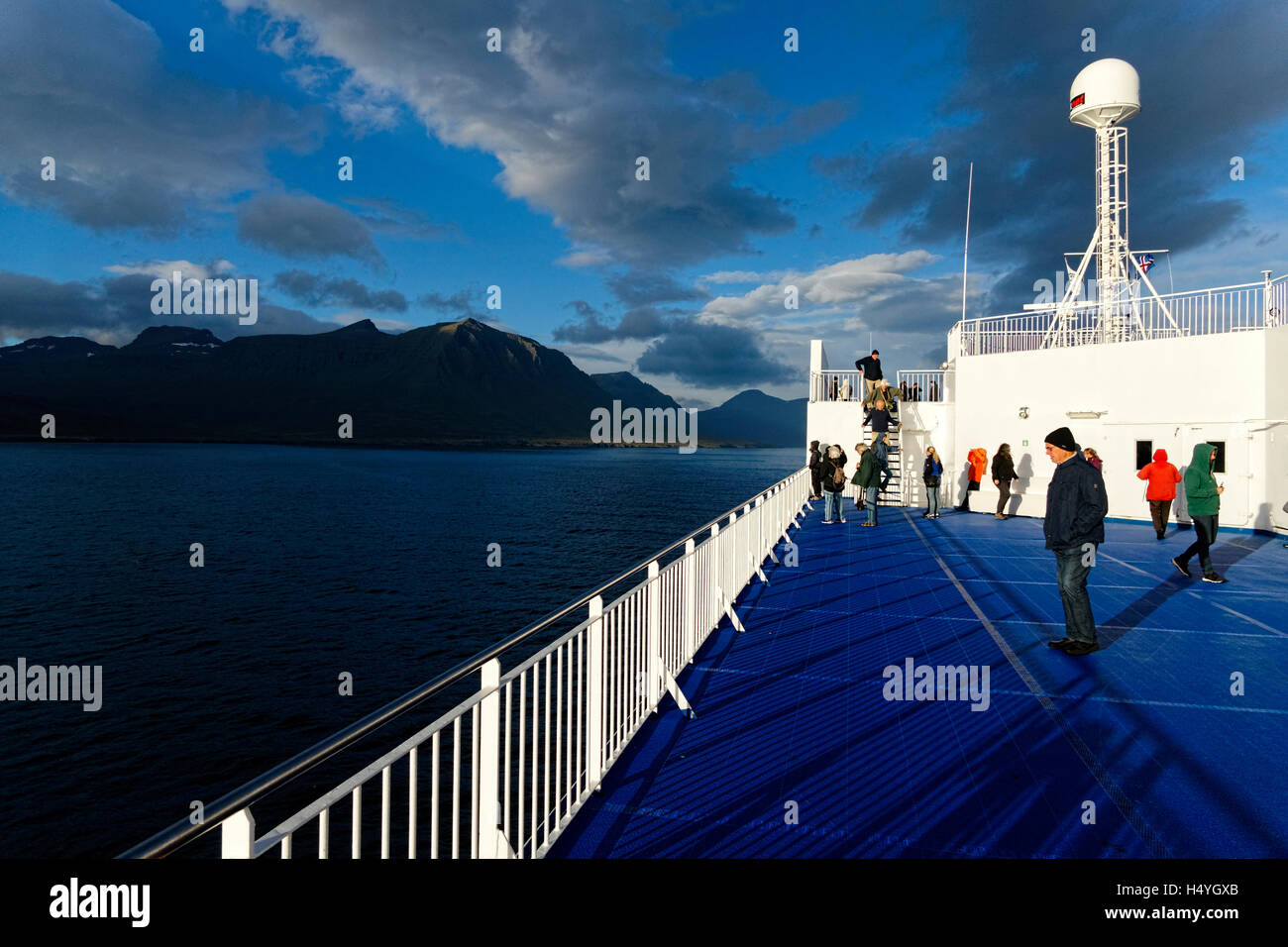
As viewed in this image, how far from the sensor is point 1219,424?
16.3 meters

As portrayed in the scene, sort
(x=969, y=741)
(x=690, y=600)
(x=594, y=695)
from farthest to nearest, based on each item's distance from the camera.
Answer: (x=690, y=600)
(x=969, y=741)
(x=594, y=695)

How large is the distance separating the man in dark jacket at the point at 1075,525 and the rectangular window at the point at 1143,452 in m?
13.6

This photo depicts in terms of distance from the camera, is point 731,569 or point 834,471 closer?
point 731,569

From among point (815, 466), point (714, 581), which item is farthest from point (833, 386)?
point (714, 581)

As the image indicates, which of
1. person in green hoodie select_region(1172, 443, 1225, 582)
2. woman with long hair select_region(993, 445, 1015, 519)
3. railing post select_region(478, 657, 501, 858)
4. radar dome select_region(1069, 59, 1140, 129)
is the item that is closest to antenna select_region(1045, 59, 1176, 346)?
Answer: radar dome select_region(1069, 59, 1140, 129)

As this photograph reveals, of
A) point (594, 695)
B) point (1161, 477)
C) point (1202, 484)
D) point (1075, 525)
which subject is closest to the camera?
point (594, 695)

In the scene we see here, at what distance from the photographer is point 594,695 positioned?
426cm

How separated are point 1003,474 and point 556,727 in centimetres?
1593

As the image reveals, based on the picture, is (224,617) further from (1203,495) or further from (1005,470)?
(1203,495)

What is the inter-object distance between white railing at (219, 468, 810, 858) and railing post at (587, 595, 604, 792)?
0.04ft

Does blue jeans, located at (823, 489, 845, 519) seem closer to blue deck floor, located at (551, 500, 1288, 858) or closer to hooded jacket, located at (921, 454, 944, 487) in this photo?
hooded jacket, located at (921, 454, 944, 487)

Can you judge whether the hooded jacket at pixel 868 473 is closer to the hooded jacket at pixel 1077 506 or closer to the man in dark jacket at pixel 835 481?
the man in dark jacket at pixel 835 481

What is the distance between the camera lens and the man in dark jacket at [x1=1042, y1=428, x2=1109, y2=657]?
21.5 feet
